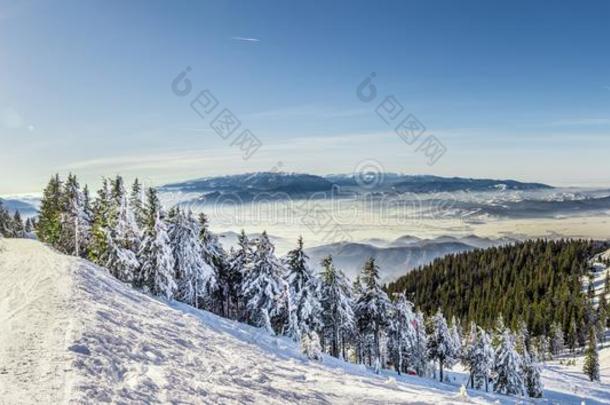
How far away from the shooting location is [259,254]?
39.8m

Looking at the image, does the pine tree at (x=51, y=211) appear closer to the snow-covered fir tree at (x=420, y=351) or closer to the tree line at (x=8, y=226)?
the tree line at (x=8, y=226)

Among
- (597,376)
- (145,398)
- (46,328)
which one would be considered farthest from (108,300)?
(597,376)

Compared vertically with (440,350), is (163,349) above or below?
above

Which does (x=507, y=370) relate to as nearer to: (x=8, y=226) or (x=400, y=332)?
(x=400, y=332)

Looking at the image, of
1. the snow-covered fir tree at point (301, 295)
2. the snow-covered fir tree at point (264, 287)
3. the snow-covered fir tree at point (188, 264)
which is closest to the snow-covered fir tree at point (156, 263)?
the snow-covered fir tree at point (188, 264)

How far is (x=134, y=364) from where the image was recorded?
11.5 meters

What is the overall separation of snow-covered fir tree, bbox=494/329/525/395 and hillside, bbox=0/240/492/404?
152 ft

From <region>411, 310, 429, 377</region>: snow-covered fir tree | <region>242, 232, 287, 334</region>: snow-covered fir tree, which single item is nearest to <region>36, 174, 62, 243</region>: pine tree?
<region>242, 232, 287, 334</region>: snow-covered fir tree

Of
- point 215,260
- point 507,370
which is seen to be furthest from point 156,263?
point 507,370

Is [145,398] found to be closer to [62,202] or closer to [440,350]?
[62,202]

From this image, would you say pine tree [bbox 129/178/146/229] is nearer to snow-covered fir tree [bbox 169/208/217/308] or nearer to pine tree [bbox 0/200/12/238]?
snow-covered fir tree [bbox 169/208/217/308]

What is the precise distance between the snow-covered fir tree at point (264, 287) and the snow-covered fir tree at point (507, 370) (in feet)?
104

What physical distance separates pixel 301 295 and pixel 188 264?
10.4 meters

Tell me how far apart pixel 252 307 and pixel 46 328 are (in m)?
24.9
